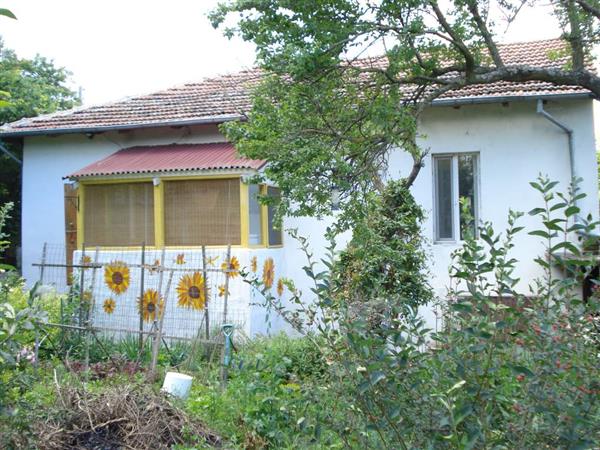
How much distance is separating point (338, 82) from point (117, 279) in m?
6.26

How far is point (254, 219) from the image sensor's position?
12.4 metres

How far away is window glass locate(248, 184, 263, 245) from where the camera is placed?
40.1ft

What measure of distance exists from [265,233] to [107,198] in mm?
3113

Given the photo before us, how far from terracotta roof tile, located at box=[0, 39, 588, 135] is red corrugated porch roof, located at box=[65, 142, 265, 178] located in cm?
56

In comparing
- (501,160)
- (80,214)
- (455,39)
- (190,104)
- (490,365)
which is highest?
(190,104)

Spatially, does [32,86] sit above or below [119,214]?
above

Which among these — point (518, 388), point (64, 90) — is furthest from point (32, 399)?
point (64, 90)

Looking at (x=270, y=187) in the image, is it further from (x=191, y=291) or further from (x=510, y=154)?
(x=510, y=154)

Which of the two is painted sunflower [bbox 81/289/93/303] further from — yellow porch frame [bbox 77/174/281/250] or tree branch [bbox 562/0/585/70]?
tree branch [bbox 562/0/585/70]

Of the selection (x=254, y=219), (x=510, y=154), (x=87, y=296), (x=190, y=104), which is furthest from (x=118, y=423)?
(x=190, y=104)

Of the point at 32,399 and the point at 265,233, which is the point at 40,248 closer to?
the point at 265,233

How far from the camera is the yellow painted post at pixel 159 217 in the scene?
12.4 meters

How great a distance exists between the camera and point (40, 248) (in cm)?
1418

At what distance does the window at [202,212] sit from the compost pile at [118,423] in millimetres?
5841
